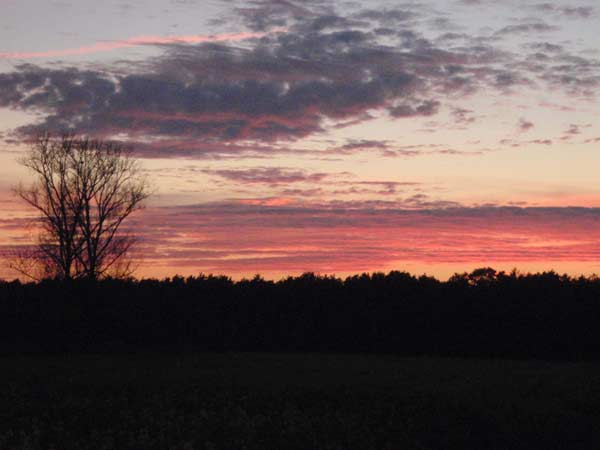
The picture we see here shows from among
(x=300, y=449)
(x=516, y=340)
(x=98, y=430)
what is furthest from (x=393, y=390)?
(x=516, y=340)

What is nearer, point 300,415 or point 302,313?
point 300,415

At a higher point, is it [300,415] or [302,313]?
[302,313]

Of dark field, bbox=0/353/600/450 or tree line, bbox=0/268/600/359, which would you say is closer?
dark field, bbox=0/353/600/450

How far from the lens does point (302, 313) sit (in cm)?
3475

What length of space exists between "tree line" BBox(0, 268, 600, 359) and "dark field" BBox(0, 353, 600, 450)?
1106 centimetres

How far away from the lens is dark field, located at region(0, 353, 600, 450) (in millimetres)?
12891

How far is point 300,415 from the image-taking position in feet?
47.1

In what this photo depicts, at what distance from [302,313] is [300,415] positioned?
2039cm

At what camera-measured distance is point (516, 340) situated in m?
32.4

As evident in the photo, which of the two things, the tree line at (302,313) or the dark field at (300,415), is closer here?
the dark field at (300,415)

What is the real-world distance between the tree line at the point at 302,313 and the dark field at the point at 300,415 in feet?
36.3

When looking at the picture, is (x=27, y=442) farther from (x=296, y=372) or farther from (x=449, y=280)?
(x=449, y=280)

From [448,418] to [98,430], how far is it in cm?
614

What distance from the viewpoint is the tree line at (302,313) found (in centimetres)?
3275
